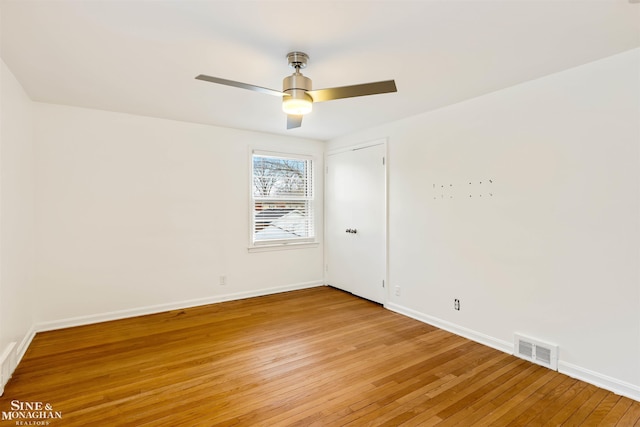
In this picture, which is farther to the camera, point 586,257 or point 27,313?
point 27,313

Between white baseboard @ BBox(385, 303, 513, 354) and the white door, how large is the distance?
0.34m

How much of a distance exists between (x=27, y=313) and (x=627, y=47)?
5.40m

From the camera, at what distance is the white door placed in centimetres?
414

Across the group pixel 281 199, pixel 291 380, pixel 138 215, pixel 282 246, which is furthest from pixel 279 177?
pixel 291 380

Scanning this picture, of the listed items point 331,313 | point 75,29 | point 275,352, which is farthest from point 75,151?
point 331,313

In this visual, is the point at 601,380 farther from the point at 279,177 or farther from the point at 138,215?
the point at 138,215

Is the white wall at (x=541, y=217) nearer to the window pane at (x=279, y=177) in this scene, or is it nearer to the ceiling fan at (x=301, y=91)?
the ceiling fan at (x=301, y=91)

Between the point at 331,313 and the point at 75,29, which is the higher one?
the point at 75,29

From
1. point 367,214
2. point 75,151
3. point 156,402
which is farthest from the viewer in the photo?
point 367,214

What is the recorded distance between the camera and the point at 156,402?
2092 millimetres

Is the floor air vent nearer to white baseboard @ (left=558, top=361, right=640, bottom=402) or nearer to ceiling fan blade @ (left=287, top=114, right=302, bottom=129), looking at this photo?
white baseboard @ (left=558, top=361, right=640, bottom=402)

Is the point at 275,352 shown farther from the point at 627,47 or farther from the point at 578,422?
the point at 627,47

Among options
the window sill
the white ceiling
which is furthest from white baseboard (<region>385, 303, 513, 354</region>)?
the white ceiling

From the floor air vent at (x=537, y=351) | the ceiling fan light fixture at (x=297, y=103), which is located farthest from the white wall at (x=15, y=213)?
the floor air vent at (x=537, y=351)
